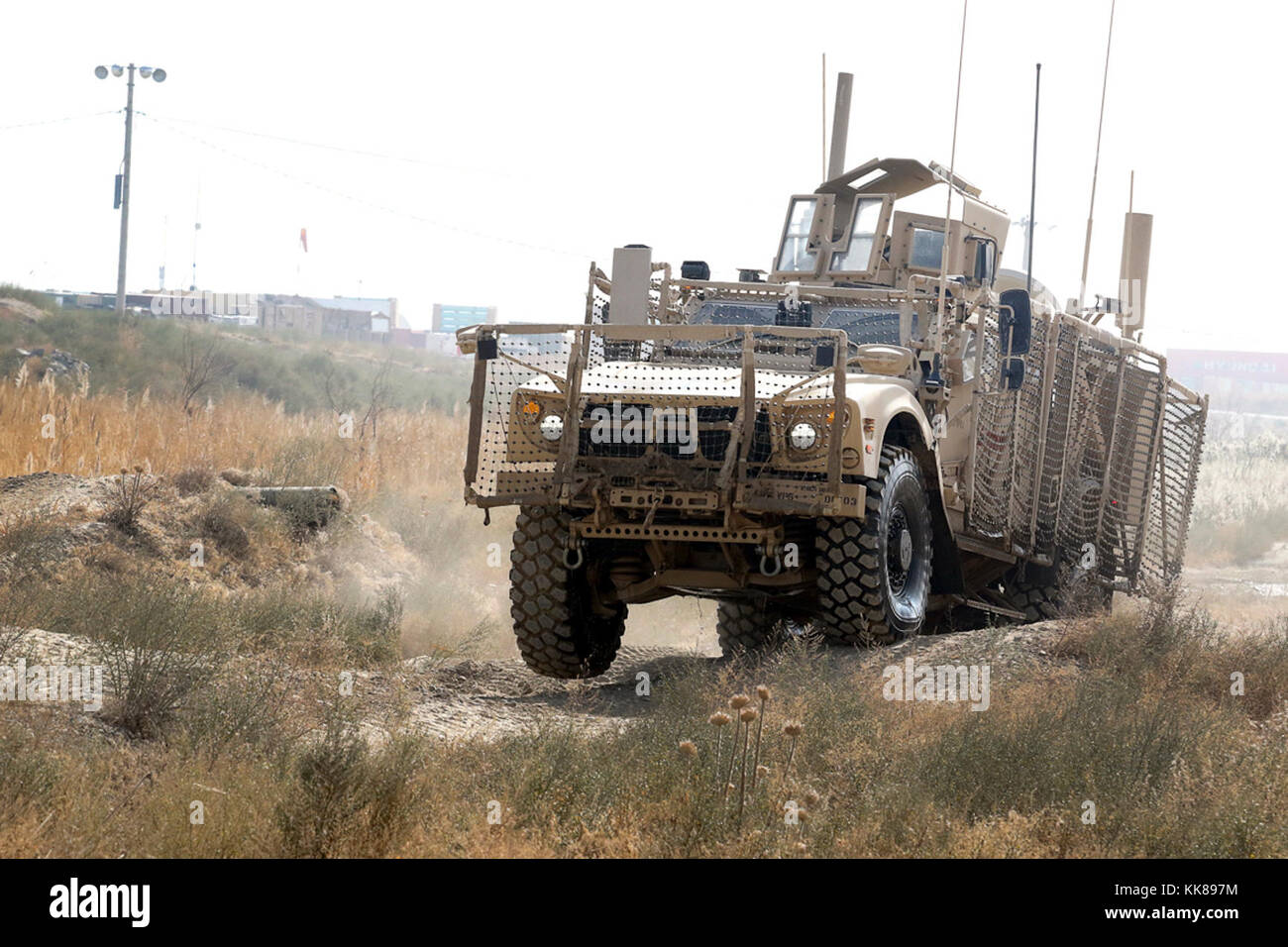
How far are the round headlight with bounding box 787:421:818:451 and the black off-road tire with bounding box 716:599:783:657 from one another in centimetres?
307

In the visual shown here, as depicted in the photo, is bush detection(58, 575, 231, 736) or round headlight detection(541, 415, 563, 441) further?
round headlight detection(541, 415, 563, 441)

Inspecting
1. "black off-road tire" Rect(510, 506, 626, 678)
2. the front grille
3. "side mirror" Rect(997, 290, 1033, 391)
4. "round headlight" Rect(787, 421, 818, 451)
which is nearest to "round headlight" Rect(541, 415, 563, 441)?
the front grille

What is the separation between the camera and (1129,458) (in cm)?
1318

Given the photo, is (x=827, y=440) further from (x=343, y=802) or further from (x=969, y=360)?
(x=343, y=802)

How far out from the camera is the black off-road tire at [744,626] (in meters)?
11.6

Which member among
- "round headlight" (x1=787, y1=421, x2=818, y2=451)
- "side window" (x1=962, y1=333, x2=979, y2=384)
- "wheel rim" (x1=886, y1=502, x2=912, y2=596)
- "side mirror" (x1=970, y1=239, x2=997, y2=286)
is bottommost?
"wheel rim" (x1=886, y1=502, x2=912, y2=596)

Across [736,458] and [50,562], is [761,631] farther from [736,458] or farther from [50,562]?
[50,562]

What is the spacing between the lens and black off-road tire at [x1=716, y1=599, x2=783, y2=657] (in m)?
11.6

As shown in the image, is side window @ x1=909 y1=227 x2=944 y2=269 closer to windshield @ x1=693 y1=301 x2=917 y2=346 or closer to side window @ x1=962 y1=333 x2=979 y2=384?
side window @ x1=962 y1=333 x2=979 y2=384

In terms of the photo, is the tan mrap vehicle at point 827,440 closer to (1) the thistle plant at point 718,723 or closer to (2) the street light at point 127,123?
(1) the thistle plant at point 718,723

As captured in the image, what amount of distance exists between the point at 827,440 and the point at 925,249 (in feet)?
10.7

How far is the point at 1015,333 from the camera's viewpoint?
35.1ft

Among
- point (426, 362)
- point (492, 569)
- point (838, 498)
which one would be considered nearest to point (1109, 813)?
point (838, 498)
